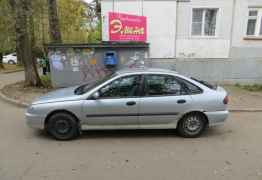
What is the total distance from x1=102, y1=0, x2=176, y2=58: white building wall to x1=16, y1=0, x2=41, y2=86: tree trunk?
3.55 metres

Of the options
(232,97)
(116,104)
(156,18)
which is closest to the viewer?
(116,104)

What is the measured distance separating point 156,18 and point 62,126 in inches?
307

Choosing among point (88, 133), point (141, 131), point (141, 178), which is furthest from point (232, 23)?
point (141, 178)

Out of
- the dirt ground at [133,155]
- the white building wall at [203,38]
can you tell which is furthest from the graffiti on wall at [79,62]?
the dirt ground at [133,155]

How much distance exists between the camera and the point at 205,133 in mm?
4758

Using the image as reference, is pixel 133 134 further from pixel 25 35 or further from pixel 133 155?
pixel 25 35

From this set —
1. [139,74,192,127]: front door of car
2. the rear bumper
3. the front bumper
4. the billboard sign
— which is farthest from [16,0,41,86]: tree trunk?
the rear bumper

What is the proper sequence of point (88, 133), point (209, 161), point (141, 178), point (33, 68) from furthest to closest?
point (33, 68) → point (88, 133) → point (209, 161) → point (141, 178)

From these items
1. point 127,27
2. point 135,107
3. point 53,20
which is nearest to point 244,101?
point 135,107

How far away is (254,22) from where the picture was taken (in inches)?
414

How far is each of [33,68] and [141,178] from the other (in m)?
7.85

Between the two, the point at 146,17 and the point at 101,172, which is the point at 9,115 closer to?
the point at 101,172

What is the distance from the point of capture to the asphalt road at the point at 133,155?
125 inches

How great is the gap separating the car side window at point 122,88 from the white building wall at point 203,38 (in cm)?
687
